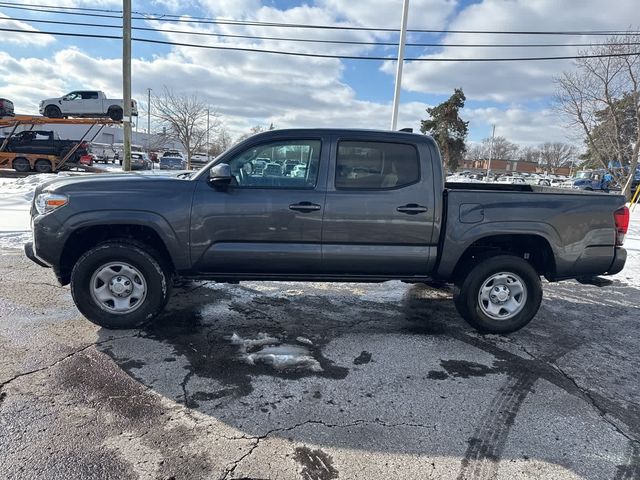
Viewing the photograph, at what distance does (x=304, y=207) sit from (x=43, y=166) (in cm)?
2566

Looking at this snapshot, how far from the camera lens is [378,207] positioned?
12.7 feet

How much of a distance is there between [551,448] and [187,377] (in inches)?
99.7

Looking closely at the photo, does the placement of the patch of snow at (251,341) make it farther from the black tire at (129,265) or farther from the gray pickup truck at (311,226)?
the black tire at (129,265)

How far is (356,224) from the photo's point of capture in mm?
3889

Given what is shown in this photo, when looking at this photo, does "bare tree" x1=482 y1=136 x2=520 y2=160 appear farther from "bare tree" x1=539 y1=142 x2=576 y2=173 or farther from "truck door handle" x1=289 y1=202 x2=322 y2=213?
"truck door handle" x1=289 y1=202 x2=322 y2=213

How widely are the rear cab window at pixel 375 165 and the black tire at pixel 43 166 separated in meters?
25.5

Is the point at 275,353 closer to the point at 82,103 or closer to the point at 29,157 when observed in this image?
the point at 29,157

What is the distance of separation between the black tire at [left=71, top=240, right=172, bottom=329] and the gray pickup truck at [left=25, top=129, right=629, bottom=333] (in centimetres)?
1

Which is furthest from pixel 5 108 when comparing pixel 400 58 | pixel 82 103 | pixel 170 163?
pixel 400 58

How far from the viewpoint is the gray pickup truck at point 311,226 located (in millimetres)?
3760

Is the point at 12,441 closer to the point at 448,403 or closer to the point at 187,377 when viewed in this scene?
the point at 187,377

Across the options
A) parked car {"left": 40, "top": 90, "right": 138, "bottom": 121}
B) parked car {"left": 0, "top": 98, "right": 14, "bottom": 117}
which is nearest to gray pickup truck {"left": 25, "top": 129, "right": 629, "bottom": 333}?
parked car {"left": 0, "top": 98, "right": 14, "bottom": 117}

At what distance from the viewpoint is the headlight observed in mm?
3682

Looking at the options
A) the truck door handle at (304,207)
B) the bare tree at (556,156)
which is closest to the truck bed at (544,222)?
the truck door handle at (304,207)
